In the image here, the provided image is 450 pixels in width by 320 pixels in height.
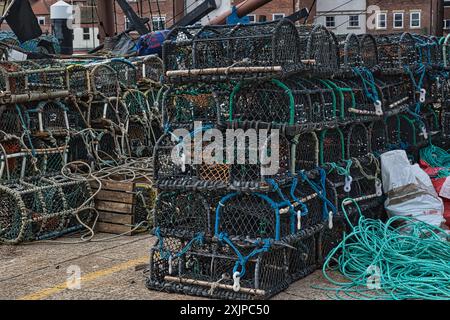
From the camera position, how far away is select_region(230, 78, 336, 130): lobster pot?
5.32 m

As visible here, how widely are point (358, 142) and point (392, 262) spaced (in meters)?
1.45

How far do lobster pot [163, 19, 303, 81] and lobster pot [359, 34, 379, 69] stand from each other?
1.74m

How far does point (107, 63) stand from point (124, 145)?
105 centimetres

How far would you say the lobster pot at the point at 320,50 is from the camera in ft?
19.2

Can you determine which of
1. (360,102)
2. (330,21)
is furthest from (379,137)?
(330,21)

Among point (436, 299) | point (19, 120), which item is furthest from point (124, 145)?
point (436, 299)

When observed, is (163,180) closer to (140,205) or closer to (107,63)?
(140,205)

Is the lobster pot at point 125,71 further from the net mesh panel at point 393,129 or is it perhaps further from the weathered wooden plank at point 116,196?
the net mesh panel at point 393,129

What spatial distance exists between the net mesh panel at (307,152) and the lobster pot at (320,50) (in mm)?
554

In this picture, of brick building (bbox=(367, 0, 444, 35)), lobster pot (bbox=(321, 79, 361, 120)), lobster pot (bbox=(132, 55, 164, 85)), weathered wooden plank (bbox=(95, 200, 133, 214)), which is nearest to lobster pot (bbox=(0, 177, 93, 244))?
weathered wooden plank (bbox=(95, 200, 133, 214))

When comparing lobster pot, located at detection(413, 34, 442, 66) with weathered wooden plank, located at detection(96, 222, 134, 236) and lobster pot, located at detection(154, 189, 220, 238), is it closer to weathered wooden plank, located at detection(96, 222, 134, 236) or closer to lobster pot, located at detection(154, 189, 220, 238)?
weathered wooden plank, located at detection(96, 222, 134, 236)

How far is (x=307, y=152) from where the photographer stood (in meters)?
5.78

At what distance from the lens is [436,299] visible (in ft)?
16.2
